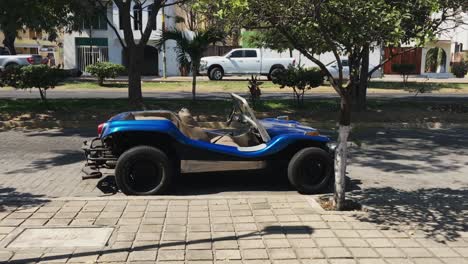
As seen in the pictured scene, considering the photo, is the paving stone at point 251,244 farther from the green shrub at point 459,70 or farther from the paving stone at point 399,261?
the green shrub at point 459,70

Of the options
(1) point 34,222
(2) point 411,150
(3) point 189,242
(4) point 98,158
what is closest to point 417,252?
(3) point 189,242

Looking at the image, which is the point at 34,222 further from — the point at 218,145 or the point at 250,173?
the point at 250,173

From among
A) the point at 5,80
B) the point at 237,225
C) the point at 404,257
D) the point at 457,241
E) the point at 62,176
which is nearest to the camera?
the point at 404,257

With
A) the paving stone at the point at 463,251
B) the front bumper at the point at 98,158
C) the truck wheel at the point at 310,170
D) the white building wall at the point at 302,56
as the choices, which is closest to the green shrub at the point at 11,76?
the front bumper at the point at 98,158

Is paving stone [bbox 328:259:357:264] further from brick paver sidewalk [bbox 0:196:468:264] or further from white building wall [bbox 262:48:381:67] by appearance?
white building wall [bbox 262:48:381:67]

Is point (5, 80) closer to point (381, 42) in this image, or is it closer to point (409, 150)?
point (409, 150)

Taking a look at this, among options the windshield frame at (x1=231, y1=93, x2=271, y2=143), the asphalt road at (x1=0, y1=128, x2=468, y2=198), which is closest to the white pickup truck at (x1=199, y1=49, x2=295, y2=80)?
the asphalt road at (x1=0, y1=128, x2=468, y2=198)

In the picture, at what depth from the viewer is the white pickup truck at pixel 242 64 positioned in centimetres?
2930

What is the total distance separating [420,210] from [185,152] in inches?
112

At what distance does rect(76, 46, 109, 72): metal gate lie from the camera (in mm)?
36688

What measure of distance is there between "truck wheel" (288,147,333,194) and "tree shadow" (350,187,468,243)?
17.0 inches

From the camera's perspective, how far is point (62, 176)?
7.33 m

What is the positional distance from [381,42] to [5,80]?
433 inches

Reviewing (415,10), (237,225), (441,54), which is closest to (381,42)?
(415,10)
